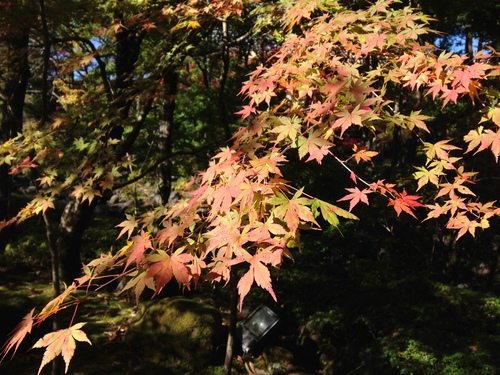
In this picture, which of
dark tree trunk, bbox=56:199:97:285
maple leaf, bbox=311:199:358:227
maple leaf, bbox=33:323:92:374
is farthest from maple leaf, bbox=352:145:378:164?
dark tree trunk, bbox=56:199:97:285

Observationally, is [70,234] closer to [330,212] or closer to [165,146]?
[165,146]

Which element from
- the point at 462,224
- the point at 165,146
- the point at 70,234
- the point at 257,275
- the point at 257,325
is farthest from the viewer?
the point at 165,146

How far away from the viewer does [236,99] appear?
904cm

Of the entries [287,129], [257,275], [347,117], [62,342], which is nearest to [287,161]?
[287,129]

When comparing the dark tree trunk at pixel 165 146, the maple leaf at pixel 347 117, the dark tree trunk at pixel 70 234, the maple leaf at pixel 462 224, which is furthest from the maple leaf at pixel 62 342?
the dark tree trunk at pixel 165 146

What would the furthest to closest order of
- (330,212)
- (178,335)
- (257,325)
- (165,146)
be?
(165,146), (257,325), (178,335), (330,212)

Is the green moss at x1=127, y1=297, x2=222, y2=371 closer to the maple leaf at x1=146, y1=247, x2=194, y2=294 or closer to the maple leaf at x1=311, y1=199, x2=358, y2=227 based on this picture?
the maple leaf at x1=146, y1=247, x2=194, y2=294

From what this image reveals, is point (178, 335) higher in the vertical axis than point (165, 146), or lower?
lower

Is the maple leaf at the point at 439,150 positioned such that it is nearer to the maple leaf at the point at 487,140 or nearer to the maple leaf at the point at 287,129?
the maple leaf at the point at 487,140

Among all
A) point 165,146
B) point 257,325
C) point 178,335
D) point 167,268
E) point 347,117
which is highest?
point 165,146

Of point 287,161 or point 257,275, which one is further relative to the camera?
point 287,161

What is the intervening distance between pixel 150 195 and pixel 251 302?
9623 mm

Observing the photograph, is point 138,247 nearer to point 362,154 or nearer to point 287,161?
point 287,161

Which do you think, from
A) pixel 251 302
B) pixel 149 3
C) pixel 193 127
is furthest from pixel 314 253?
pixel 149 3
